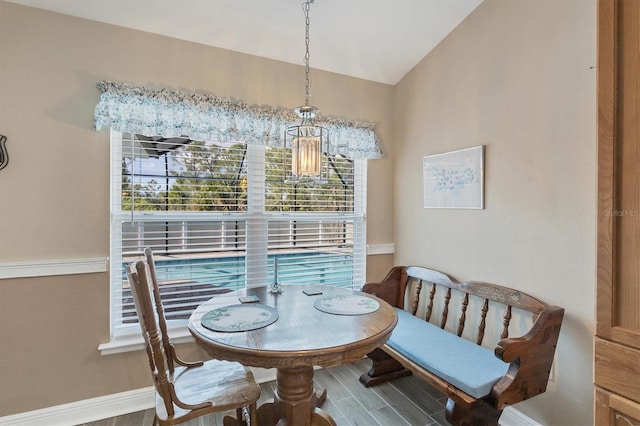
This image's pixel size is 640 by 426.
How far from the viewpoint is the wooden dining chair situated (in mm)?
1394

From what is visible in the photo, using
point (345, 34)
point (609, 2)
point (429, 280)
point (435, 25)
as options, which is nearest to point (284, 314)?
point (429, 280)

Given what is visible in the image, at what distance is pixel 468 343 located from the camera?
7.05 feet

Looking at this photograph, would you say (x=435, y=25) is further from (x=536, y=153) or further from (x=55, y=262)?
(x=55, y=262)

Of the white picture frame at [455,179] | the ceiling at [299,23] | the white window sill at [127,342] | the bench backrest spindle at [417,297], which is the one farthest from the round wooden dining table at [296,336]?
the ceiling at [299,23]

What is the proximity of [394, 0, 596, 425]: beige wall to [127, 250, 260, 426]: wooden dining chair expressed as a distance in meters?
1.71

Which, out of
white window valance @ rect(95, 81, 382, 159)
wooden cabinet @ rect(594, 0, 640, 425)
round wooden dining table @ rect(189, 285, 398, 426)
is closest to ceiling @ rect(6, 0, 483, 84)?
white window valance @ rect(95, 81, 382, 159)

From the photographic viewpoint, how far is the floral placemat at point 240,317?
5.03 ft

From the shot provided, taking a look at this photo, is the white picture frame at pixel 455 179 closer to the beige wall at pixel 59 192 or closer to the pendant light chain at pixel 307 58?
the pendant light chain at pixel 307 58

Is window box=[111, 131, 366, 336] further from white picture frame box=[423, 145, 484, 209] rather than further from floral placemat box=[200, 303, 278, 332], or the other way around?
white picture frame box=[423, 145, 484, 209]

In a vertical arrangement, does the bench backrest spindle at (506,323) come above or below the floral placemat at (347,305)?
below

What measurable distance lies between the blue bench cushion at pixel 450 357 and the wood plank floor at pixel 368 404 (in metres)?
0.44

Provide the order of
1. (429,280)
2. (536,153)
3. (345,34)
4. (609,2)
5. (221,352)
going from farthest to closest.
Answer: (429,280)
(345,34)
(536,153)
(221,352)
(609,2)

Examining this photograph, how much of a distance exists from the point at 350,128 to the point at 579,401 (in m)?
2.38

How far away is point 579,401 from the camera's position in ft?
5.66
